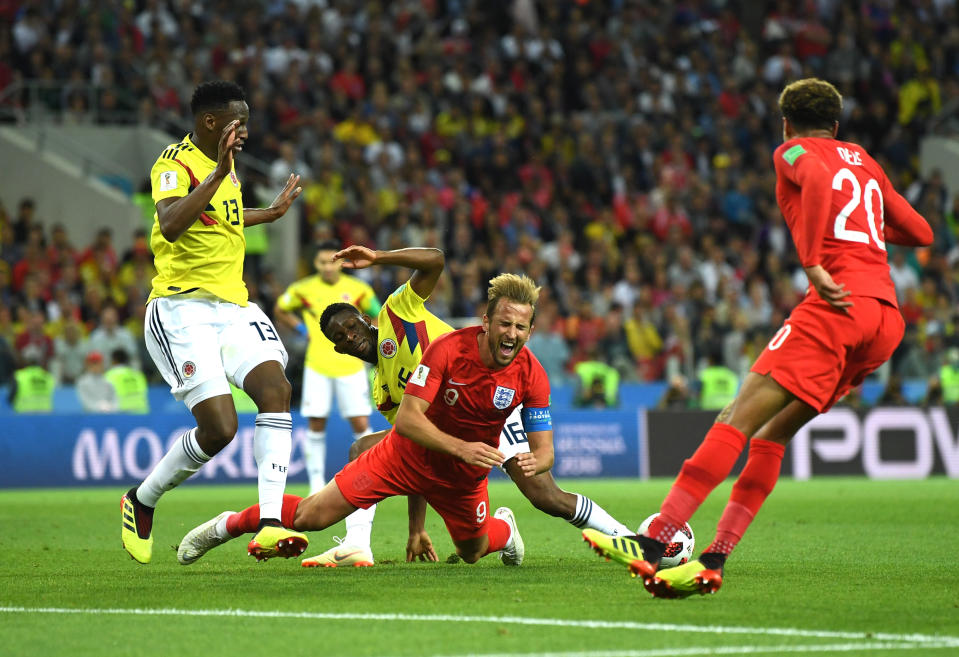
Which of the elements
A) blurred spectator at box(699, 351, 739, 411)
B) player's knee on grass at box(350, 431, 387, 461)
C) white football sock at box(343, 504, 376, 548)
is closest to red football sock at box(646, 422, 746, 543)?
white football sock at box(343, 504, 376, 548)

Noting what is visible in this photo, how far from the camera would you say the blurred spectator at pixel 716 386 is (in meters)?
19.1

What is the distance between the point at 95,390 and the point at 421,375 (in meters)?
11.8

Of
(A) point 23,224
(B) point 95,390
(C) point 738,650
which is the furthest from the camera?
(A) point 23,224

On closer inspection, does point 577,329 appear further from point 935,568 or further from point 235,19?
point 935,568

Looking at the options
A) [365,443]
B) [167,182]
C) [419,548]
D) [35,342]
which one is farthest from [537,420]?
[35,342]

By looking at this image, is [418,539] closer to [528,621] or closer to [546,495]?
[546,495]

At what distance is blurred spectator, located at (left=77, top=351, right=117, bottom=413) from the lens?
17984mm

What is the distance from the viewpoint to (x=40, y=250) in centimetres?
2008

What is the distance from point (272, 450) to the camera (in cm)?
788

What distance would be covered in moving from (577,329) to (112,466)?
22.3 feet

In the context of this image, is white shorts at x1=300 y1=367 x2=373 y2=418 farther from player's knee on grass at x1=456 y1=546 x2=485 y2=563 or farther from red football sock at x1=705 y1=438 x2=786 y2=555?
red football sock at x1=705 y1=438 x2=786 y2=555

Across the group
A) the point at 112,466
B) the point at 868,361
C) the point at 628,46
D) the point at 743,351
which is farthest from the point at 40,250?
the point at 868,361

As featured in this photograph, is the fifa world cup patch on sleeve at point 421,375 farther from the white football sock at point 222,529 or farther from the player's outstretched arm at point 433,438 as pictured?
the white football sock at point 222,529

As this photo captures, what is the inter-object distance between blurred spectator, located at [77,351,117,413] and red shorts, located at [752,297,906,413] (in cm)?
1312
